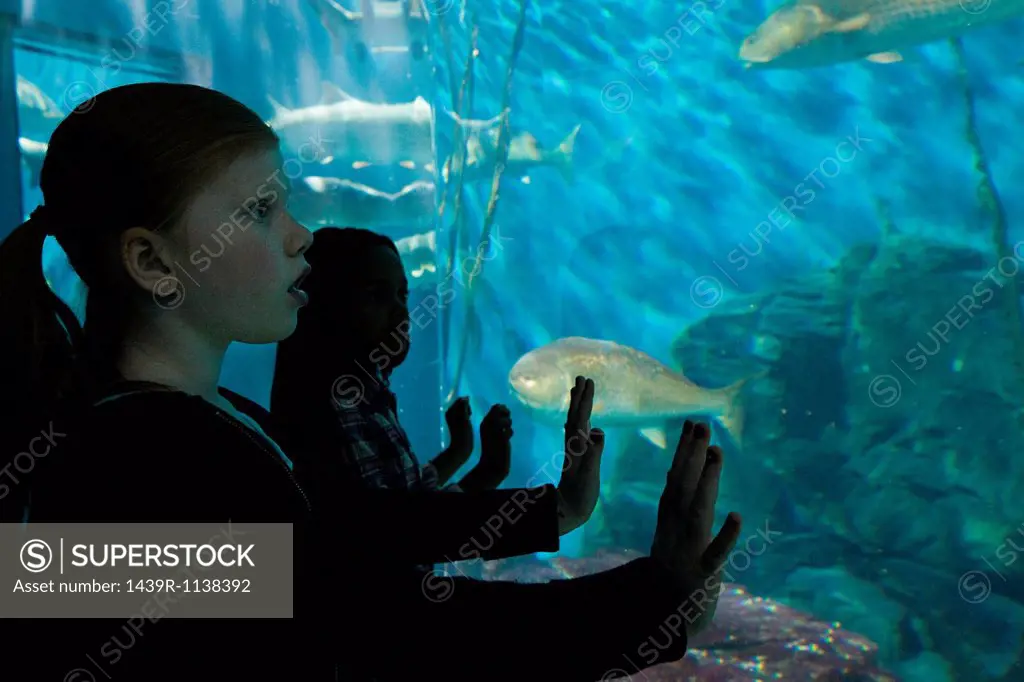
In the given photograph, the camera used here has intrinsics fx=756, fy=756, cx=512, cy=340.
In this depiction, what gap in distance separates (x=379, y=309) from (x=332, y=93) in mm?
2748

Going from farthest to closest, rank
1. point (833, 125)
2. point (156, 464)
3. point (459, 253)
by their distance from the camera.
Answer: point (833, 125) < point (459, 253) < point (156, 464)

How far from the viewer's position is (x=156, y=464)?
0.68 m

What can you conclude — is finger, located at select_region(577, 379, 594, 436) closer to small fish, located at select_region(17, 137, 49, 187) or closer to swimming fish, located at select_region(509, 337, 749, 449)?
small fish, located at select_region(17, 137, 49, 187)

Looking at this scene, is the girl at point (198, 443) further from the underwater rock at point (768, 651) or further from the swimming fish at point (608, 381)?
the swimming fish at point (608, 381)

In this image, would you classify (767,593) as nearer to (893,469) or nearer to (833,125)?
(893,469)

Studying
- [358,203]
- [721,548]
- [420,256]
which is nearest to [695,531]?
[721,548]

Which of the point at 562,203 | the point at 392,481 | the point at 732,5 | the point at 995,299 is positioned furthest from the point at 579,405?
the point at 732,5

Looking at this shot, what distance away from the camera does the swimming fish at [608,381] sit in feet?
18.1

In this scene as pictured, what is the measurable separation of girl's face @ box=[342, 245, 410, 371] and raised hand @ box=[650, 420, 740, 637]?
1.23 meters

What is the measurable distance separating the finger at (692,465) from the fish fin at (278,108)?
379cm

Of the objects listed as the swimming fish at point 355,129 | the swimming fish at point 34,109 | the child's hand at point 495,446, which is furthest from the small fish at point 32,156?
the child's hand at point 495,446

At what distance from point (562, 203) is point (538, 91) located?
160 cm

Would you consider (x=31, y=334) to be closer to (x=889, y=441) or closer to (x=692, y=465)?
(x=692, y=465)

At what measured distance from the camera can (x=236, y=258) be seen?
2.89 ft
